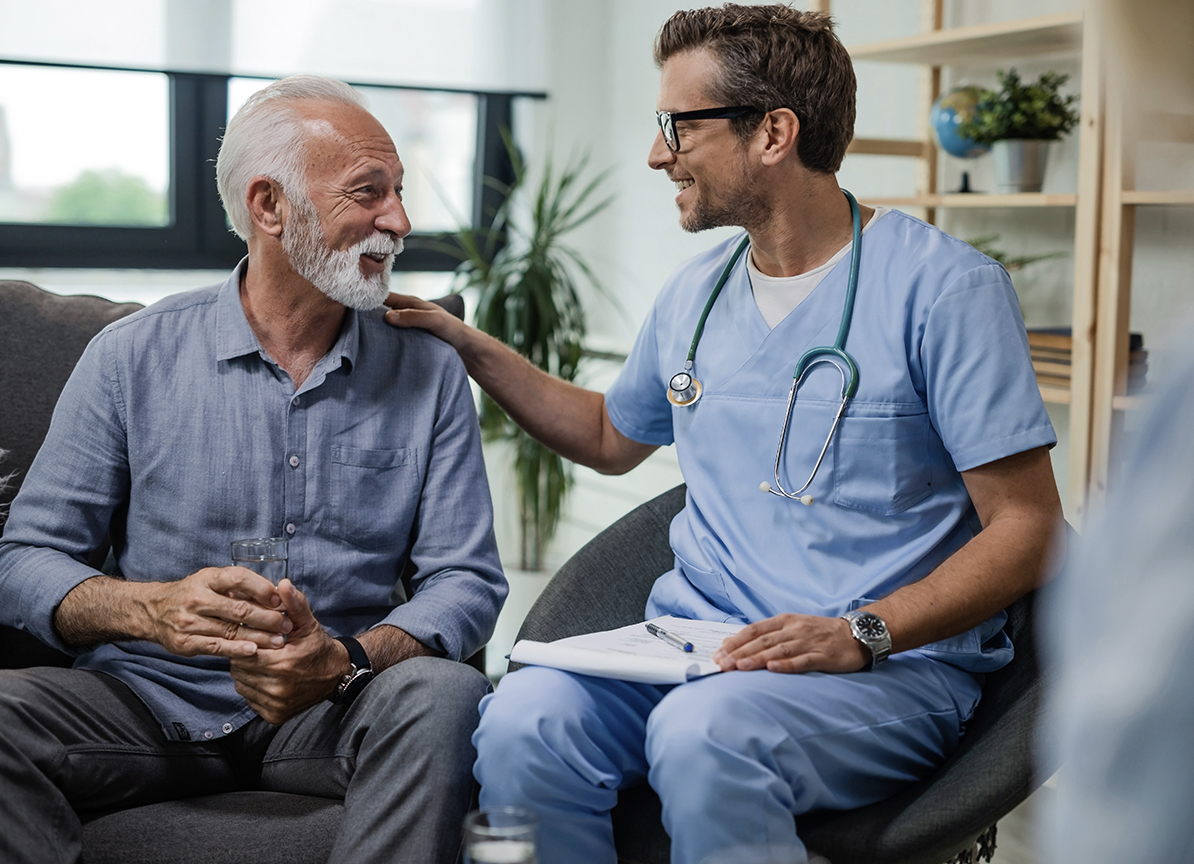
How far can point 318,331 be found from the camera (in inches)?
65.1

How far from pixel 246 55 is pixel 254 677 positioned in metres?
2.98

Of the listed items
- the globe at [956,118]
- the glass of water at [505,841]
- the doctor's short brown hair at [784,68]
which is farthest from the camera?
the globe at [956,118]

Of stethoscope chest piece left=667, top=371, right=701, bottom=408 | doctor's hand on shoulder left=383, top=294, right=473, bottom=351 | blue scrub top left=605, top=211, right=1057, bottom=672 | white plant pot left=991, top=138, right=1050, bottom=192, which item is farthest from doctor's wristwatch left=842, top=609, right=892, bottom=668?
white plant pot left=991, top=138, right=1050, bottom=192

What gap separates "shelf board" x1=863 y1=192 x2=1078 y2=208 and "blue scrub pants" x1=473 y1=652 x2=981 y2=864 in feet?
4.12

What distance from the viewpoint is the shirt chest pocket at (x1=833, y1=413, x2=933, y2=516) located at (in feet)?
4.77

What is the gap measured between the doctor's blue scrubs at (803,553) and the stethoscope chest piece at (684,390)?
1cm

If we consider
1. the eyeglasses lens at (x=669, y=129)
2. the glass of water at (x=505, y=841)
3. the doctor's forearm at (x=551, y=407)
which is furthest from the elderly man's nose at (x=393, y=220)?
the glass of water at (x=505, y=841)

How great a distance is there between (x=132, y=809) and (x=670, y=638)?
67 cm

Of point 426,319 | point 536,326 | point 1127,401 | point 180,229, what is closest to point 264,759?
point 426,319

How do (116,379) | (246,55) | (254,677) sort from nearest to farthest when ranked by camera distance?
(254,677), (116,379), (246,55)

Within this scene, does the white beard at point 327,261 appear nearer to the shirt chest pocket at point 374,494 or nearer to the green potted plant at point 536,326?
the shirt chest pocket at point 374,494

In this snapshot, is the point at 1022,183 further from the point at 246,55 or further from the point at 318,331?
the point at 246,55

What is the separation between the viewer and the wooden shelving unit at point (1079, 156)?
7.03 feet

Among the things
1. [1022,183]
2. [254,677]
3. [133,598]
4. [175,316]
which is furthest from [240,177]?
[1022,183]
